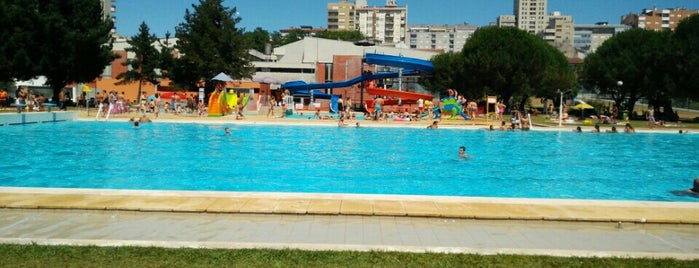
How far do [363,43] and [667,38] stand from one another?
91.1 ft

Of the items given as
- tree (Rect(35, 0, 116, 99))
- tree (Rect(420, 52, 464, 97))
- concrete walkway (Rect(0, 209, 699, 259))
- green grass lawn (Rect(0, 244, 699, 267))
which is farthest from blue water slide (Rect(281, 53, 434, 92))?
green grass lawn (Rect(0, 244, 699, 267))

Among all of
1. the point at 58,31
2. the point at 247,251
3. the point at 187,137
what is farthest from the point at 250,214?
the point at 58,31

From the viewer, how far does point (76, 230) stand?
6312 millimetres

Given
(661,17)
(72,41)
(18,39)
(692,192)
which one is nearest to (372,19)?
(661,17)

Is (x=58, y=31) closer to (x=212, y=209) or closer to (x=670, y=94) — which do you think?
(x=212, y=209)

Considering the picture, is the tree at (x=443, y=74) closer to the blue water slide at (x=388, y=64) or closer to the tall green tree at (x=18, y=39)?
the blue water slide at (x=388, y=64)

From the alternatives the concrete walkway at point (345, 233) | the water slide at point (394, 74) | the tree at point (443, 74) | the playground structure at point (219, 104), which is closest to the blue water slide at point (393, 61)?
the water slide at point (394, 74)

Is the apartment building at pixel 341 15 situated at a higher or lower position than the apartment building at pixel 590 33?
higher

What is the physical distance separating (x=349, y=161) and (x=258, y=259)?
35.9ft

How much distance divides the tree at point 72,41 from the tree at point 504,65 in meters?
29.2

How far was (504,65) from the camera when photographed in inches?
1842

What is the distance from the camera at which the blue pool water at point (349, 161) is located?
1212 cm

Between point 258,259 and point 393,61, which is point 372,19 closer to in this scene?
point 393,61

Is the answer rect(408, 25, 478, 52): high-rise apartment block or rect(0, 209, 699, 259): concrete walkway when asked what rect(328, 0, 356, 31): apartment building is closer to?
rect(408, 25, 478, 52): high-rise apartment block
